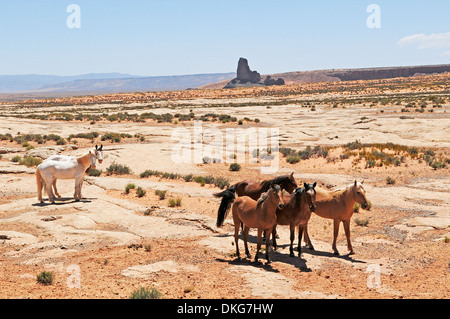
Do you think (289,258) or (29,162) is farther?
(29,162)

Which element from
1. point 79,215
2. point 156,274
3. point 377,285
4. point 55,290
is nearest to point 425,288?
point 377,285

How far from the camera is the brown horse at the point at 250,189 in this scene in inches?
503

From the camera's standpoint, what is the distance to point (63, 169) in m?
16.3

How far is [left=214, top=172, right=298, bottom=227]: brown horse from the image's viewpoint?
503 inches

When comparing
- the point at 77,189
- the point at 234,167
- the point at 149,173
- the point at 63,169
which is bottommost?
the point at 234,167

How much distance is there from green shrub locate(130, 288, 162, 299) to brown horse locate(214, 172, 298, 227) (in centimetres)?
433

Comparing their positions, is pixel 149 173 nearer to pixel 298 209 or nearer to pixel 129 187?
pixel 129 187

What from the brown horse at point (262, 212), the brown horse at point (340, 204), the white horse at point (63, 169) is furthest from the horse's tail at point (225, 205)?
the white horse at point (63, 169)

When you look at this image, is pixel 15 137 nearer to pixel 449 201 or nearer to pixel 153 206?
pixel 153 206

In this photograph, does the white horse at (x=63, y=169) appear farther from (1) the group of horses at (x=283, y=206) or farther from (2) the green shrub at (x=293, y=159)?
(2) the green shrub at (x=293, y=159)

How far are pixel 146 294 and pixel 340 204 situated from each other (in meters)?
6.76

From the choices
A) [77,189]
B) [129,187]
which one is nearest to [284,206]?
[77,189]
